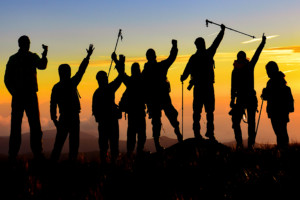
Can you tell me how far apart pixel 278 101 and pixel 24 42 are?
5963 millimetres

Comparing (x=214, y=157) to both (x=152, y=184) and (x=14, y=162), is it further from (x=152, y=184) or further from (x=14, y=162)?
(x=14, y=162)

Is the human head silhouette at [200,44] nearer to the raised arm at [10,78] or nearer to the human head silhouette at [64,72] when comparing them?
the human head silhouette at [64,72]

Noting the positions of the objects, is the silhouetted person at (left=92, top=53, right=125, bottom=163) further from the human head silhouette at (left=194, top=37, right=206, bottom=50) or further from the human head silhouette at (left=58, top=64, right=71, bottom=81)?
the human head silhouette at (left=194, top=37, right=206, bottom=50)

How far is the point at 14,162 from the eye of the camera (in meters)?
8.13

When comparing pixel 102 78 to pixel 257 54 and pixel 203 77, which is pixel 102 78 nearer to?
pixel 203 77

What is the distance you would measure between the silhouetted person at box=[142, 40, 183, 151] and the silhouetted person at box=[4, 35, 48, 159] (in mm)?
2439

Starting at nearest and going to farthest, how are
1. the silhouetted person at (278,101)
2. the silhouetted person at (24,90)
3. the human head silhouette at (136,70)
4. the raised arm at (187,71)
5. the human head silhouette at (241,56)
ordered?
1. the silhouetted person at (24,90)
2. the human head silhouette at (136,70)
3. the silhouetted person at (278,101)
4. the raised arm at (187,71)
5. the human head silhouette at (241,56)

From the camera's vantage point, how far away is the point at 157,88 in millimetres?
9305

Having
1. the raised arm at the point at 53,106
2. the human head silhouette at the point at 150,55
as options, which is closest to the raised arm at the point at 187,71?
the human head silhouette at the point at 150,55

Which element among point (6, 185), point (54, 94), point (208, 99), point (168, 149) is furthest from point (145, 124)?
point (6, 185)

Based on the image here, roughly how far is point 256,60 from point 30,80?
543cm

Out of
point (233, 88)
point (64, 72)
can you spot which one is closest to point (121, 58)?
point (64, 72)

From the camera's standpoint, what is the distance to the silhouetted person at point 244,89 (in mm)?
9820

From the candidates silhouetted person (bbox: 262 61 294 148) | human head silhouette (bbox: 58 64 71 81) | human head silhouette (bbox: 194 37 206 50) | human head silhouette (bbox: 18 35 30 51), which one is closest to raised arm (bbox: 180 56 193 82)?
human head silhouette (bbox: 194 37 206 50)
